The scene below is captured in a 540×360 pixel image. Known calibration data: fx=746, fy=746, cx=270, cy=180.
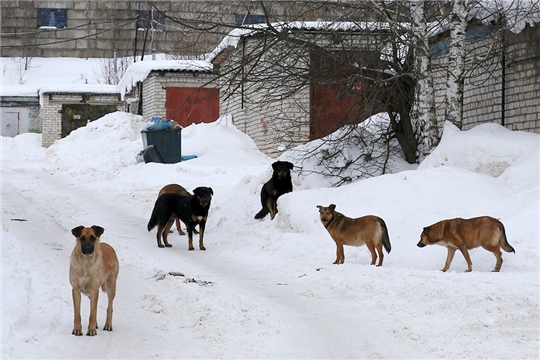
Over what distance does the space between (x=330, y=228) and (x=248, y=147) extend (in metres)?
16.7

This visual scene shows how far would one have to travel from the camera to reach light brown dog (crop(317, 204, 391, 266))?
9867mm

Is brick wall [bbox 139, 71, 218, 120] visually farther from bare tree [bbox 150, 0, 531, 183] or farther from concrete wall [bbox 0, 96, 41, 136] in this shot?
bare tree [bbox 150, 0, 531, 183]

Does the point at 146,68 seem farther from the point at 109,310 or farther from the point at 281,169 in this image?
the point at 109,310

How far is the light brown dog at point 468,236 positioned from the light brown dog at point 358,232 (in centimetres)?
51

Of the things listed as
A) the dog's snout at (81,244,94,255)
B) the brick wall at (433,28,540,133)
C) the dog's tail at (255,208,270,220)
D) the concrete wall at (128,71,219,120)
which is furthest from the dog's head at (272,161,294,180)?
the concrete wall at (128,71,219,120)

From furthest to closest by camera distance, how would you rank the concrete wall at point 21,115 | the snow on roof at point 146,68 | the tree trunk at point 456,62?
the concrete wall at point 21,115 < the snow on roof at point 146,68 < the tree trunk at point 456,62

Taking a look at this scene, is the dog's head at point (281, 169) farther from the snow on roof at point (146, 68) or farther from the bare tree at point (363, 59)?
the snow on roof at point (146, 68)

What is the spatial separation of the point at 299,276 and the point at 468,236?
2192 millimetres

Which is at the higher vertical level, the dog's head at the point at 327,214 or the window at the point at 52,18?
the window at the point at 52,18

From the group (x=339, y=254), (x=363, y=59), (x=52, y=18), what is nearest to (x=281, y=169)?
(x=363, y=59)

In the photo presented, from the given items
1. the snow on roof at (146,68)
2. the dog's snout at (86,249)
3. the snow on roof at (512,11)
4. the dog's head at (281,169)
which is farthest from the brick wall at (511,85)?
the snow on roof at (146,68)

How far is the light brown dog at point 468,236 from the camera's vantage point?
917 centimetres

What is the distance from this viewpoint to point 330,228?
10.3 meters

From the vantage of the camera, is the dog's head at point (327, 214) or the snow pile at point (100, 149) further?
the snow pile at point (100, 149)
